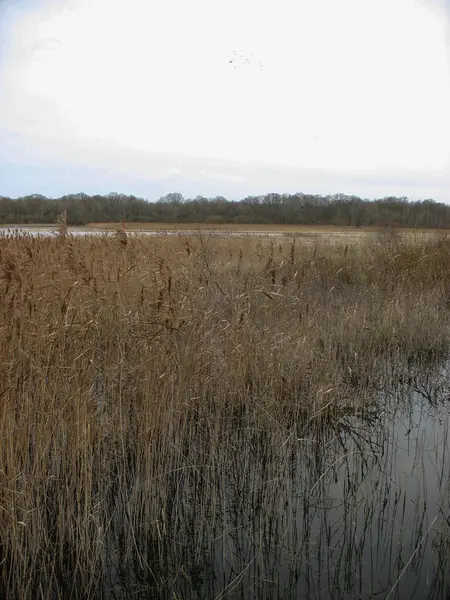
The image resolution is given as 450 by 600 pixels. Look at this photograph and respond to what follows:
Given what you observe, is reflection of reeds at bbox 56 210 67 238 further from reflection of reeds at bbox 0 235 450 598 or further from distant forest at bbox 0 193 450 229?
distant forest at bbox 0 193 450 229

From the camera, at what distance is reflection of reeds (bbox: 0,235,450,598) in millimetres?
2498

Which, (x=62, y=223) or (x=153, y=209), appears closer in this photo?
(x=62, y=223)

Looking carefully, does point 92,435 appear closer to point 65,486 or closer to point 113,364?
point 65,486

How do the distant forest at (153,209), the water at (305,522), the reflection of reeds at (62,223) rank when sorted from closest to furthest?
1. the water at (305,522)
2. the reflection of reeds at (62,223)
3. the distant forest at (153,209)

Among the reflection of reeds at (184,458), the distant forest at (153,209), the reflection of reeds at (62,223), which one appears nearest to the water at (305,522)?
the reflection of reeds at (184,458)

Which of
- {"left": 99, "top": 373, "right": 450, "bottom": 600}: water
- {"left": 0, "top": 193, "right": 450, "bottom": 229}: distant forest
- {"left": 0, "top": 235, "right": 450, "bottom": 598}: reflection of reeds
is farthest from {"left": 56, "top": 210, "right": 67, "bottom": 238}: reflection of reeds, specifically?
{"left": 0, "top": 193, "right": 450, "bottom": 229}: distant forest

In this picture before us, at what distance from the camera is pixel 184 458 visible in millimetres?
3268

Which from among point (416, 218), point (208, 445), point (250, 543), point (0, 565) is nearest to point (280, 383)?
point (208, 445)

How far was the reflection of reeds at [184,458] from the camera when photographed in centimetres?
250

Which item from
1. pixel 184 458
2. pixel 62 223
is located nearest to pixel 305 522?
pixel 184 458

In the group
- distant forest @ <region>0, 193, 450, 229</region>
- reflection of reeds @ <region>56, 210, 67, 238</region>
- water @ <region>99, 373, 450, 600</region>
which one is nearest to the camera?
water @ <region>99, 373, 450, 600</region>

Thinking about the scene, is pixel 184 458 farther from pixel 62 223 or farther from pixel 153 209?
pixel 153 209

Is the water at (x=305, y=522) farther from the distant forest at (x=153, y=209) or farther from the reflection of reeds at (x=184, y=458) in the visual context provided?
the distant forest at (x=153, y=209)

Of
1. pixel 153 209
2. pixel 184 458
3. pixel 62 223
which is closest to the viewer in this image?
pixel 184 458
